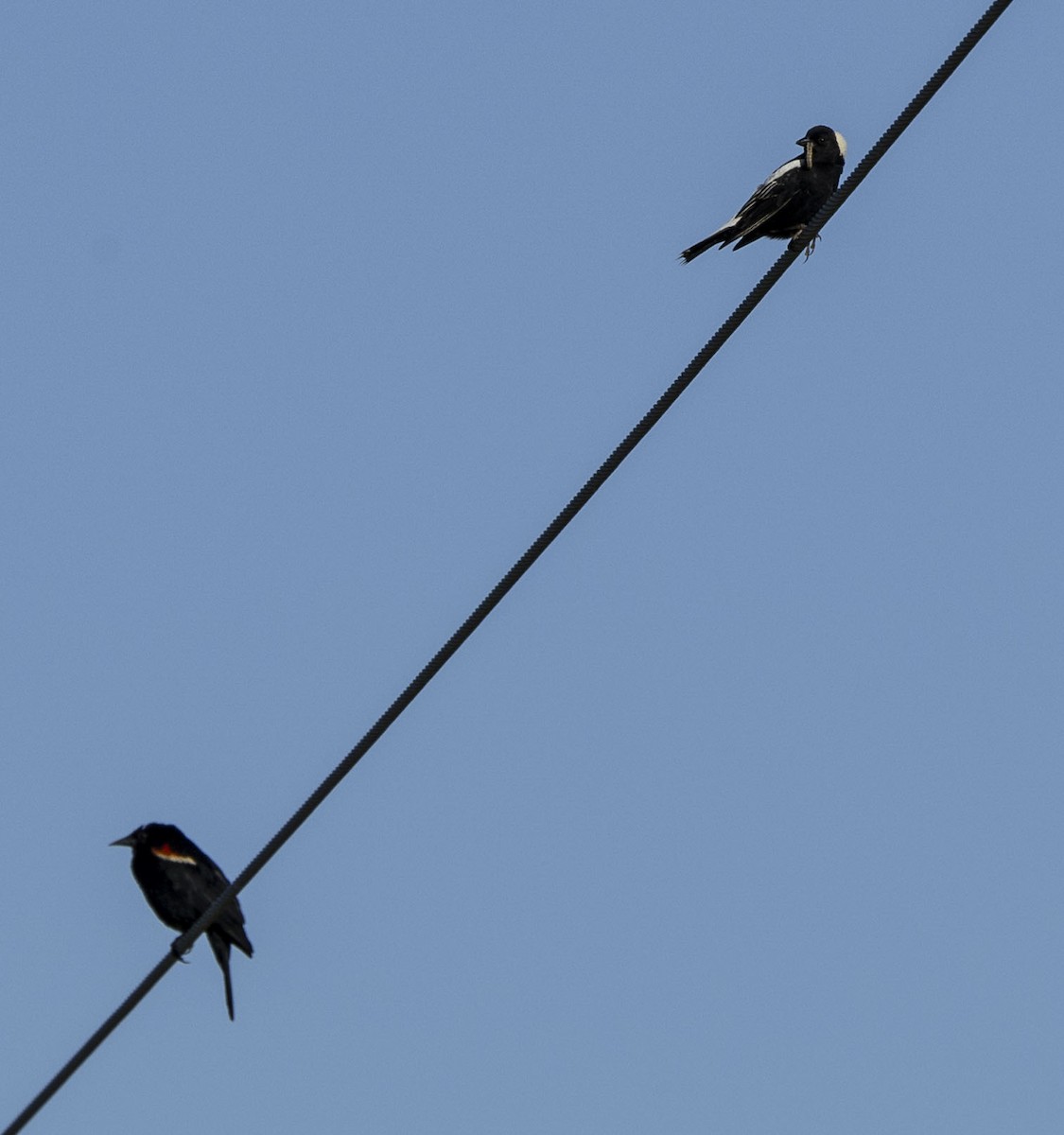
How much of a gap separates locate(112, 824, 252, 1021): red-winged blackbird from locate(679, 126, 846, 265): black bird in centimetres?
390

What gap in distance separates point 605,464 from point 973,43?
153cm

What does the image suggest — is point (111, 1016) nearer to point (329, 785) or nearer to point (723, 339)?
point (329, 785)

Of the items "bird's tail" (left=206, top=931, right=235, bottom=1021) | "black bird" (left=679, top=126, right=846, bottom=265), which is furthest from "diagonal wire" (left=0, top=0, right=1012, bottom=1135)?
"black bird" (left=679, top=126, right=846, bottom=265)

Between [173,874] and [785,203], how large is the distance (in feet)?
15.1

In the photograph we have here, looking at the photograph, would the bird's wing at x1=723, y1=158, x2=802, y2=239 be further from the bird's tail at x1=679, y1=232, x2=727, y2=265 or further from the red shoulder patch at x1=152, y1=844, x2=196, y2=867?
the red shoulder patch at x1=152, y1=844, x2=196, y2=867

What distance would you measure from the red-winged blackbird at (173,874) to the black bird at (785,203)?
3900mm

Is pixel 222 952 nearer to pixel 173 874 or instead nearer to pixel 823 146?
pixel 173 874

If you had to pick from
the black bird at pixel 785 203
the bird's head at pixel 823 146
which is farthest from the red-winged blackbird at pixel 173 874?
the bird's head at pixel 823 146

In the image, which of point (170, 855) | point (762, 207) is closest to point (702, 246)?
point (762, 207)

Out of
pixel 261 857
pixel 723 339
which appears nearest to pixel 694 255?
pixel 723 339

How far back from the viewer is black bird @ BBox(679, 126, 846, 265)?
467 inches

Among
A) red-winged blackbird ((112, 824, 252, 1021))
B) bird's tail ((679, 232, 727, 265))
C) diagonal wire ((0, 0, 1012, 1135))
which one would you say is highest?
bird's tail ((679, 232, 727, 265))

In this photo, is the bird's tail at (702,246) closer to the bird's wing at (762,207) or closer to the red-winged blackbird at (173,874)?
the bird's wing at (762,207)

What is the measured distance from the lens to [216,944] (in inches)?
414
